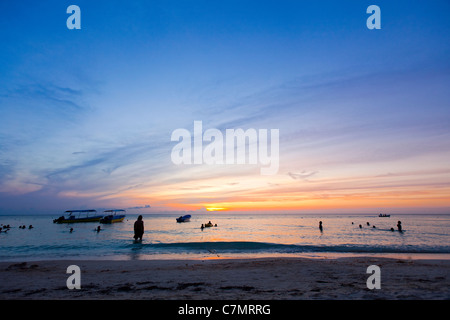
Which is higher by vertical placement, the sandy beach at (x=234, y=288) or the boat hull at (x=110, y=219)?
the sandy beach at (x=234, y=288)

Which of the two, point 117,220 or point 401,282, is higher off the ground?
point 401,282

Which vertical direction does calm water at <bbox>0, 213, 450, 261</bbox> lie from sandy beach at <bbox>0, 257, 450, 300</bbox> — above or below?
below

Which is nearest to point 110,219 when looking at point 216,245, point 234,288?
point 216,245

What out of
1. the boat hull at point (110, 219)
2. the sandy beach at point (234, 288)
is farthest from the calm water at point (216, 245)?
the boat hull at point (110, 219)

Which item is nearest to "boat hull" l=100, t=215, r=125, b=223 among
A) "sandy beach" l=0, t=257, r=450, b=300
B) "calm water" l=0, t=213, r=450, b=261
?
"calm water" l=0, t=213, r=450, b=261

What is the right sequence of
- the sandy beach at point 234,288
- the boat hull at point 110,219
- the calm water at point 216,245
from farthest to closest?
the boat hull at point 110,219
the calm water at point 216,245
the sandy beach at point 234,288

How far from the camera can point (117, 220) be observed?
8381cm

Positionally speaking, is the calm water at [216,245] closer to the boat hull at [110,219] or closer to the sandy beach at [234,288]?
the sandy beach at [234,288]

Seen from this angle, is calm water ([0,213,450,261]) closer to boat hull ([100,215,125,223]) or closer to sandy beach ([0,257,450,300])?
sandy beach ([0,257,450,300])

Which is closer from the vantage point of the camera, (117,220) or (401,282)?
(401,282)
